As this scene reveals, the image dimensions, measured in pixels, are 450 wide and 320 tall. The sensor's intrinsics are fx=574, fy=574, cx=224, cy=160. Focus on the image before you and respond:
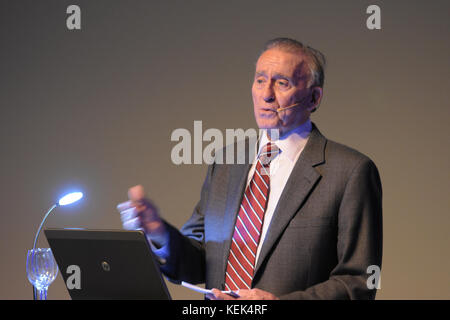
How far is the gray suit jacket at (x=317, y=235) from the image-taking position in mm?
1896

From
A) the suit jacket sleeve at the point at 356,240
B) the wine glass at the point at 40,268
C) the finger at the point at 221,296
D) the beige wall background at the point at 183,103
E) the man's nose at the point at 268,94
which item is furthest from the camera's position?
the beige wall background at the point at 183,103

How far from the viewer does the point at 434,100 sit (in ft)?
12.0

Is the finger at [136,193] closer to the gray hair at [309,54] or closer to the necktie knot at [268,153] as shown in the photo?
the necktie knot at [268,153]

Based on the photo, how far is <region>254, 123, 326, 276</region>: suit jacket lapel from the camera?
200 cm

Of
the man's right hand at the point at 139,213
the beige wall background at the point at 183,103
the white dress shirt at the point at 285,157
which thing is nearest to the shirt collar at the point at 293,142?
the white dress shirt at the point at 285,157

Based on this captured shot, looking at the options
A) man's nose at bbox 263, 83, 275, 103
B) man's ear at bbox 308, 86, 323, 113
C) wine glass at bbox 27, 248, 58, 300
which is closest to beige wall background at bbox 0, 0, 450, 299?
wine glass at bbox 27, 248, 58, 300

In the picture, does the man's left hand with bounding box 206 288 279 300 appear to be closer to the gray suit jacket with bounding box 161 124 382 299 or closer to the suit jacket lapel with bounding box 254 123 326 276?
the gray suit jacket with bounding box 161 124 382 299

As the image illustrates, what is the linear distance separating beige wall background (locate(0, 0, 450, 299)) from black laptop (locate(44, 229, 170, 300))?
6.72 ft

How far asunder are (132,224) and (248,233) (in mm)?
476

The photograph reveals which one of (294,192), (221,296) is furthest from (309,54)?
(221,296)
